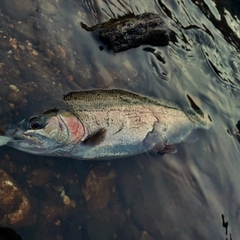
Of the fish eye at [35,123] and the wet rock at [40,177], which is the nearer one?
the fish eye at [35,123]

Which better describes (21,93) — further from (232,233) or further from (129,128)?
(232,233)

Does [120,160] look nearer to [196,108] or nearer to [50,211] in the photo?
[50,211]

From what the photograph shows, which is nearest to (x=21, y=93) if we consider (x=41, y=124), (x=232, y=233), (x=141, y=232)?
(x=41, y=124)

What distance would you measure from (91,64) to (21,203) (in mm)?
2772

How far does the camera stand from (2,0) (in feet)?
19.9

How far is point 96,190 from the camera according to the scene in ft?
16.8

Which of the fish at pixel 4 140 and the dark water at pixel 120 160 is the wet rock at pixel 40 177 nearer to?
the dark water at pixel 120 160

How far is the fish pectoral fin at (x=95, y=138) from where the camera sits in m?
4.92

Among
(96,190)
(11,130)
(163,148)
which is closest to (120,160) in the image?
(96,190)

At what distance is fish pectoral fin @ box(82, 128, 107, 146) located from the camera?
492 cm

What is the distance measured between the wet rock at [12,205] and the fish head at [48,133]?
0.48 m

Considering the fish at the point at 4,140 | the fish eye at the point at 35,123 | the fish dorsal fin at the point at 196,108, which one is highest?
the fish eye at the point at 35,123

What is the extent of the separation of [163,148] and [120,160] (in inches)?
28.9

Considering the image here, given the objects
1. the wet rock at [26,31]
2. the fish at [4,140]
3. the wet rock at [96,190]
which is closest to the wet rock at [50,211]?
the wet rock at [96,190]
